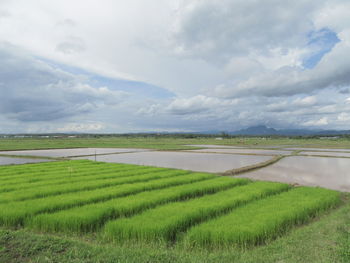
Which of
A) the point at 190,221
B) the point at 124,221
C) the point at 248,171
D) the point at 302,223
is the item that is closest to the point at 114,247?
the point at 124,221

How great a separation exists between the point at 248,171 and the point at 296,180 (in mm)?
4085

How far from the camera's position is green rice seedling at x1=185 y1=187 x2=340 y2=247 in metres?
5.50

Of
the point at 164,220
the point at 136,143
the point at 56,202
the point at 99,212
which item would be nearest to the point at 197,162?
the point at 56,202

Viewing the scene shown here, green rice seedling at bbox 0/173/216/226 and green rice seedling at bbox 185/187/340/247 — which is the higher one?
green rice seedling at bbox 0/173/216/226

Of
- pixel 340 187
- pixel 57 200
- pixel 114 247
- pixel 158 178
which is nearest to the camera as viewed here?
pixel 114 247

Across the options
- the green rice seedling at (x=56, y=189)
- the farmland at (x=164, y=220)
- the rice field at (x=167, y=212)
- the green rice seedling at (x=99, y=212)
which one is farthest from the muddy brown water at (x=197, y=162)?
the farmland at (x=164, y=220)

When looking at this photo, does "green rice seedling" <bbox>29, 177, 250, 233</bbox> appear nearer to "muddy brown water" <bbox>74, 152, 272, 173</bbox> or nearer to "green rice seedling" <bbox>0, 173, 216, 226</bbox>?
"green rice seedling" <bbox>0, 173, 216, 226</bbox>

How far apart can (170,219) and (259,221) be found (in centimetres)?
223

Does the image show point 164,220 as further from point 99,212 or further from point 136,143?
point 136,143

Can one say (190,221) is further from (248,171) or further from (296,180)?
(248,171)

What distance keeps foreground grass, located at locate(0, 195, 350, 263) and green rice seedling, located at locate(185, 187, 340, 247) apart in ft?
1.04

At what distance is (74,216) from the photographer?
6559 millimetres

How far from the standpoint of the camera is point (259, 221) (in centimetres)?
624

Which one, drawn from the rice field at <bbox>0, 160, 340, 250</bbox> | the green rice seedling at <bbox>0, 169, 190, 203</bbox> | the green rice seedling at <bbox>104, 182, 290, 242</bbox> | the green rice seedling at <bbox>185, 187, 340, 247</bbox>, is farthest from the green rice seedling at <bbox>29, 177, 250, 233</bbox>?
the green rice seedling at <bbox>0, 169, 190, 203</bbox>
